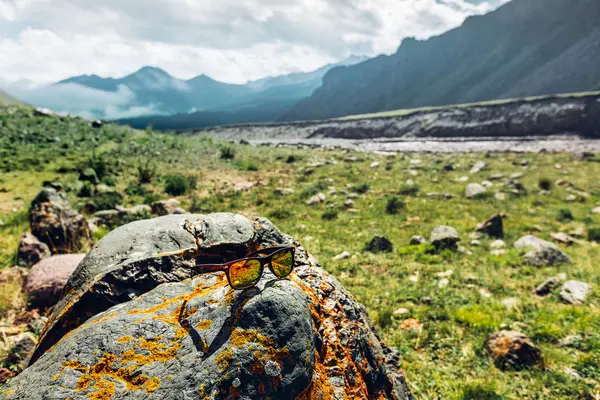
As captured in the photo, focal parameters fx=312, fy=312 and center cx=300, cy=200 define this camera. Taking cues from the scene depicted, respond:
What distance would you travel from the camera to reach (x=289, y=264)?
2473mm

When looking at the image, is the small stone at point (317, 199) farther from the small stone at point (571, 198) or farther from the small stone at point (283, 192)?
the small stone at point (571, 198)

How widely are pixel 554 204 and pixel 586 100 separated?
40.3 m

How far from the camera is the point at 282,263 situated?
2434mm

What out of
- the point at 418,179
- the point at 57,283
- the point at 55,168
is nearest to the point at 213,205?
the point at 57,283

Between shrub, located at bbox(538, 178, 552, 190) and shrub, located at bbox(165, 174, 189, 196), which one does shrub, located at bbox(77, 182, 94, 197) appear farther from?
shrub, located at bbox(538, 178, 552, 190)

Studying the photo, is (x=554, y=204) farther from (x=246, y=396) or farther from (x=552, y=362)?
(x=246, y=396)

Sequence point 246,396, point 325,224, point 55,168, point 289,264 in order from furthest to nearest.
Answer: point 55,168 < point 325,224 < point 289,264 < point 246,396

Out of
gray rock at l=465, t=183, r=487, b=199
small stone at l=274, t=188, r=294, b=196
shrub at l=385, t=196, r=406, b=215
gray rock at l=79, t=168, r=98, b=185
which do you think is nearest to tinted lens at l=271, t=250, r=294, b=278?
shrub at l=385, t=196, r=406, b=215

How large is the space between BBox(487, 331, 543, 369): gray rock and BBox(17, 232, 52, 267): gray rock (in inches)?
317

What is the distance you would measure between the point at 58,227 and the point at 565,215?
14.9 metres

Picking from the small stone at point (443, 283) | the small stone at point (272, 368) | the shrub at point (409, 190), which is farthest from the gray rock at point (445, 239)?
the small stone at point (272, 368)

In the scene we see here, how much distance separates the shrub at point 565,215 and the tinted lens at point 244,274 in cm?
1253

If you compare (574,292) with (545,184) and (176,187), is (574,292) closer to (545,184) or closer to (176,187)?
(545,184)

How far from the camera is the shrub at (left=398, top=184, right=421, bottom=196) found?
1423 cm
